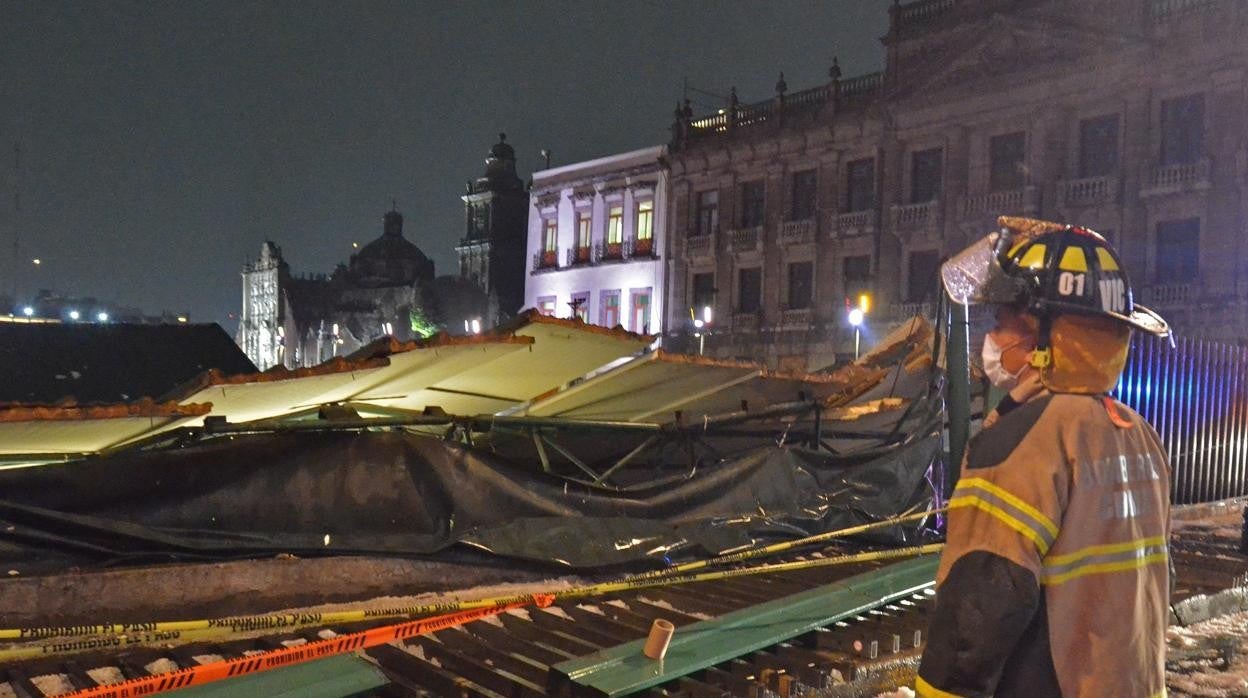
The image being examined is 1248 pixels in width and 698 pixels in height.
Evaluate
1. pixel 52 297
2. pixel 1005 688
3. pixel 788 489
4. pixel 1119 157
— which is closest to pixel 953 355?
pixel 788 489

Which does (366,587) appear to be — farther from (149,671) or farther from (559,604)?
(149,671)

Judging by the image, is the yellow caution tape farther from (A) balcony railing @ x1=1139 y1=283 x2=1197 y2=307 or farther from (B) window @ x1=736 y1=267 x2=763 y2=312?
(B) window @ x1=736 y1=267 x2=763 y2=312

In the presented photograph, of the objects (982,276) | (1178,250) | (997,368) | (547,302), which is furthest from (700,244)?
(997,368)

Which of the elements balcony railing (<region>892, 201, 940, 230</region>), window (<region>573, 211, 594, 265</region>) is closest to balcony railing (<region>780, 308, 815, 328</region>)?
balcony railing (<region>892, 201, 940, 230</region>)

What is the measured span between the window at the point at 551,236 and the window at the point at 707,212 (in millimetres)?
8351

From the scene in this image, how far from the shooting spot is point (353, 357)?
Result: 5.87 meters

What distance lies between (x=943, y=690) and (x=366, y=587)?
532cm

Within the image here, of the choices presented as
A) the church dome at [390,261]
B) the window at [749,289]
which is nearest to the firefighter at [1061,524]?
the window at [749,289]

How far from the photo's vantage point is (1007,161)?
98.3ft

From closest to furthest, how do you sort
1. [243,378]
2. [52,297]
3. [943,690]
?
[943,690] → [243,378] → [52,297]

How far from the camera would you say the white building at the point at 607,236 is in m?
40.5

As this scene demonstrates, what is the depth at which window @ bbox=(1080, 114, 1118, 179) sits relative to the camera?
1088 inches

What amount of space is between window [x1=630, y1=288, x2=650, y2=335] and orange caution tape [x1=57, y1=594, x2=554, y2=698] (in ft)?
118

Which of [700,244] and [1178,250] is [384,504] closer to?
[1178,250]
